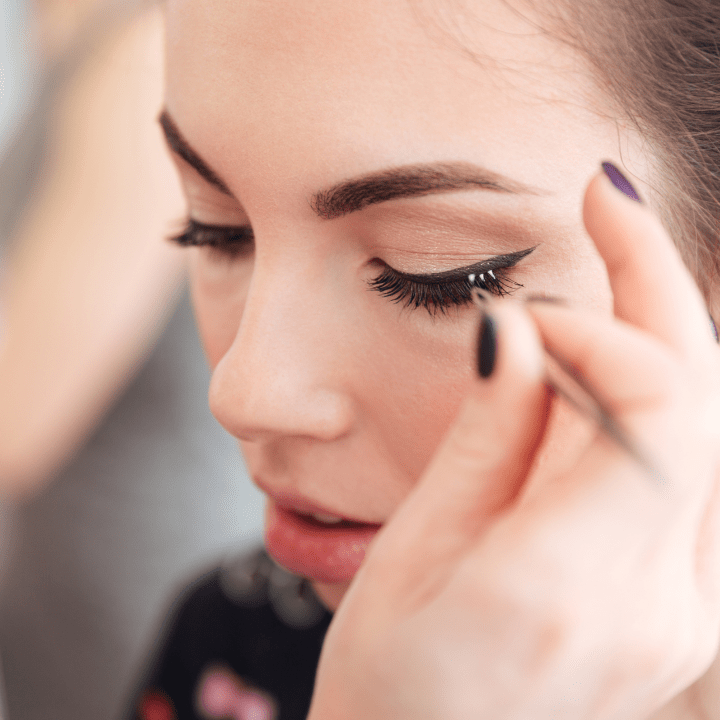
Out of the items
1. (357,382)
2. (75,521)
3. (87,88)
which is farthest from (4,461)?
(357,382)

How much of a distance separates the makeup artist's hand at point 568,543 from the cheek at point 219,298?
1.08 ft

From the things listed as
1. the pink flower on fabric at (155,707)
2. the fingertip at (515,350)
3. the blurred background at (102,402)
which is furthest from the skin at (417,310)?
the blurred background at (102,402)

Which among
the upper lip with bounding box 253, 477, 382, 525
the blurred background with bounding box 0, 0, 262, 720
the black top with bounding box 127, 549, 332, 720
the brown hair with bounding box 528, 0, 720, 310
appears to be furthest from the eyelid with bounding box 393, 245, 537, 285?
the blurred background with bounding box 0, 0, 262, 720

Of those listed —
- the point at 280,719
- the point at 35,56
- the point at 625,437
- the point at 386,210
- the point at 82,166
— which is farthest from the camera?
the point at 35,56

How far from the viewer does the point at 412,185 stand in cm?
46

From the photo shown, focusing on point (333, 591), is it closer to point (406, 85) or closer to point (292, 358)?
point (292, 358)

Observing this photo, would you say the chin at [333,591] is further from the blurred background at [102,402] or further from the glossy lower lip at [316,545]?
the blurred background at [102,402]

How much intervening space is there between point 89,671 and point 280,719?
62 centimetres

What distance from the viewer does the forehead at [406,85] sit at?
45 centimetres

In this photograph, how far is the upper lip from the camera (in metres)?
0.61

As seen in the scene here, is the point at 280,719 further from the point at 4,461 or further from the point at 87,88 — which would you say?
the point at 87,88

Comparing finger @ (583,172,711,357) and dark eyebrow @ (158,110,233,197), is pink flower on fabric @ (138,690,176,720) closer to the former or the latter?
dark eyebrow @ (158,110,233,197)

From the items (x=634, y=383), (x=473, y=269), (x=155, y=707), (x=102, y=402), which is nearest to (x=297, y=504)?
(x=473, y=269)

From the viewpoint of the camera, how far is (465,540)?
14.2 inches
